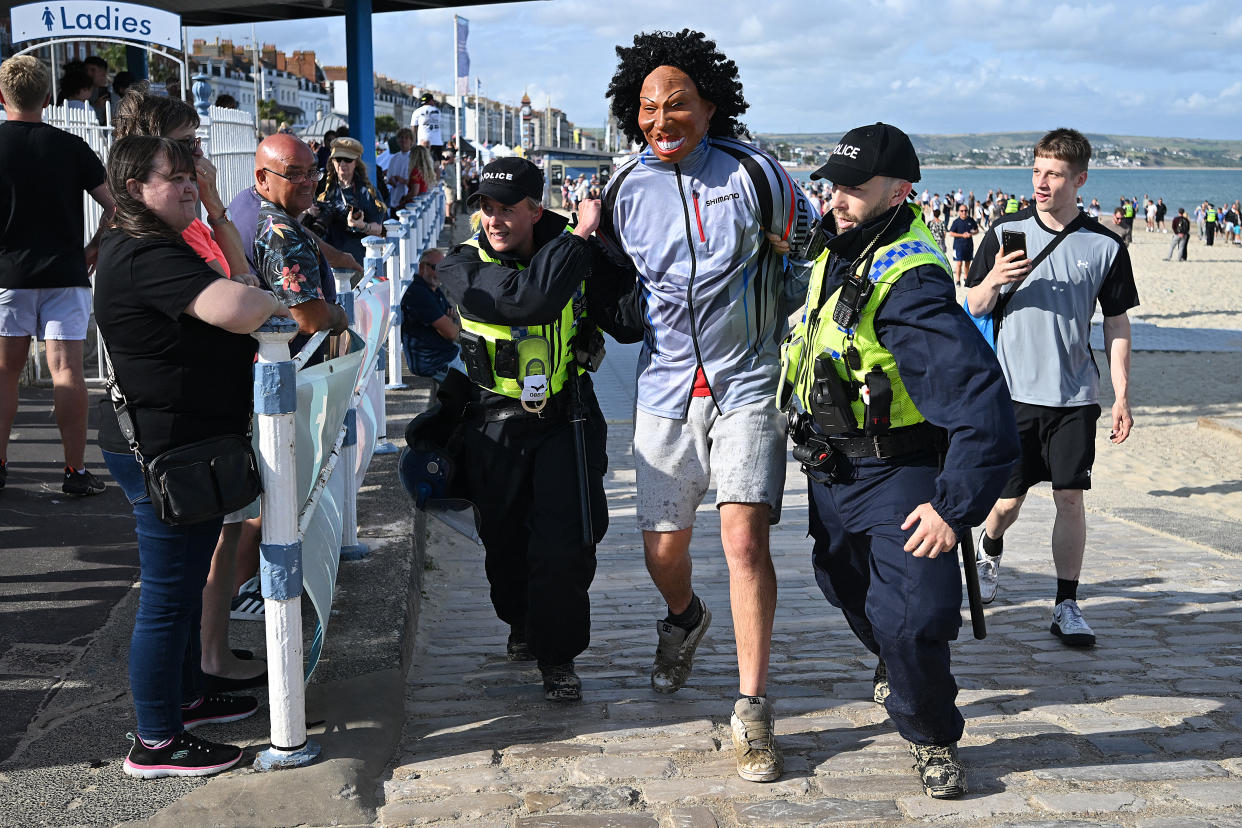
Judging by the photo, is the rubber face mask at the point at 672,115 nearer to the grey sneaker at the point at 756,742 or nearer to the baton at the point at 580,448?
the baton at the point at 580,448

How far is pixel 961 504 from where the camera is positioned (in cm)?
330

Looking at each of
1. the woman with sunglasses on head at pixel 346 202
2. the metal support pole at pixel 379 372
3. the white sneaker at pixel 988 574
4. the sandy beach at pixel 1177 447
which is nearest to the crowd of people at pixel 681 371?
the white sneaker at pixel 988 574

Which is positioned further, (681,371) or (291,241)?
(291,241)

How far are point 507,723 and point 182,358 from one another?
1623 mm

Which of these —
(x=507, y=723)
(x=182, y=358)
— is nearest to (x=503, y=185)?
(x=182, y=358)

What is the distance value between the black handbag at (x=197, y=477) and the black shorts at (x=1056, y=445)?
329cm

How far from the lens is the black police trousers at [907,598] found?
3477 mm

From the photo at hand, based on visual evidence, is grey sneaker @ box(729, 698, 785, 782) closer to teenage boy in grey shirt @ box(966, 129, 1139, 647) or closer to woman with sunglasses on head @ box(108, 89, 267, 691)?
woman with sunglasses on head @ box(108, 89, 267, 691)

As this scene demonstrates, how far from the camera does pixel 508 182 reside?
4055mm

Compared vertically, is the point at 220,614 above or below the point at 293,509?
below

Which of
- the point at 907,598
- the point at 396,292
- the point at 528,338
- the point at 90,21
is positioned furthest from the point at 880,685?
the point at 90,21

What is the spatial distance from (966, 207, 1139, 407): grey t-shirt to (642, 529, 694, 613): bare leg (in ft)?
6.44

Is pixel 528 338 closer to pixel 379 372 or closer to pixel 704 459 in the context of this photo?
pixel 704 459

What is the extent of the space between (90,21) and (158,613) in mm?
10161
